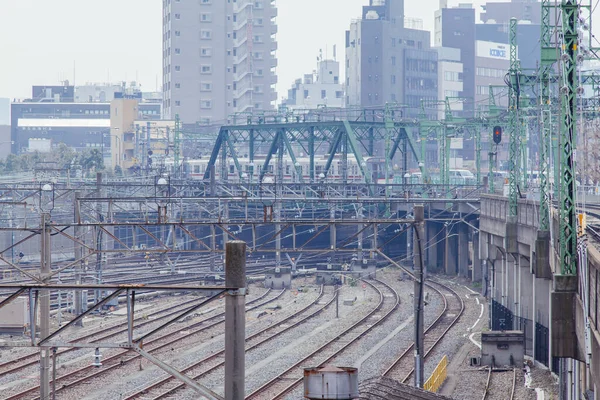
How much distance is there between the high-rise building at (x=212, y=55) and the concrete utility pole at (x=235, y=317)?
106 m

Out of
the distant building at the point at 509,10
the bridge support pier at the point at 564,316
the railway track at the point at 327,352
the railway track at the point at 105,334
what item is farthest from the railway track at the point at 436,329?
the distant building at the point at 509,10

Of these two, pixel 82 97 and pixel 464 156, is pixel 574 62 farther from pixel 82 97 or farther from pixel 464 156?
pixel 82 97

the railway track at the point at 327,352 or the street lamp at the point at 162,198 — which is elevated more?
the street lamp at the point at 162,198

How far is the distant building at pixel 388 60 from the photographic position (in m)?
117

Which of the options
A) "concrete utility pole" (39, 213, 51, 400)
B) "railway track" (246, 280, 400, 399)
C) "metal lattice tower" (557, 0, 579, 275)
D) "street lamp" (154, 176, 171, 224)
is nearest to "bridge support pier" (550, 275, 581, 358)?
"metal lattice tower" (557, 0, 579, 275)

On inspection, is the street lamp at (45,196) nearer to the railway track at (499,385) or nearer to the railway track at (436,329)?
the railway track at (436,329)

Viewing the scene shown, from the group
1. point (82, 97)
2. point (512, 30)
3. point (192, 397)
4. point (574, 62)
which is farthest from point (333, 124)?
point (82, 97)

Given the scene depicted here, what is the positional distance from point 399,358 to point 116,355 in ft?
26.2

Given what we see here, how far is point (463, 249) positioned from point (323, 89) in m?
98.8

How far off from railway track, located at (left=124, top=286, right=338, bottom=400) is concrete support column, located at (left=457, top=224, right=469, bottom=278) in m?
14.9

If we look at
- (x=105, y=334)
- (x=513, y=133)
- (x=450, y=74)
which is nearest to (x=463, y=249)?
(x=513, y=133)

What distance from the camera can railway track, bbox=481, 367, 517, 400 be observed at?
76.3ft

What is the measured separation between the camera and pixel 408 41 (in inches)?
4803

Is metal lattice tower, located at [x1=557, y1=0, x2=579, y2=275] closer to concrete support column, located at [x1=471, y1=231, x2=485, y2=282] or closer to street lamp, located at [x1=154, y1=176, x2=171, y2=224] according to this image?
street lamp, located at [x1=154, y1=176, x2=171, y2=224]
